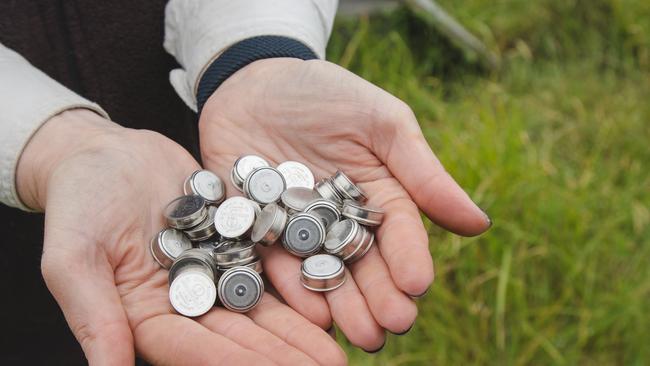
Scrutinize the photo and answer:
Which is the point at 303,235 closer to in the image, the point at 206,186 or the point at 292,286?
the point at 292,286

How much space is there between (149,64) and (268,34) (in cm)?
52

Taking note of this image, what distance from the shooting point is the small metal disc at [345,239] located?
2.36 m

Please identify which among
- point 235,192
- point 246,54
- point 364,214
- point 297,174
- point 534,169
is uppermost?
point 246,54

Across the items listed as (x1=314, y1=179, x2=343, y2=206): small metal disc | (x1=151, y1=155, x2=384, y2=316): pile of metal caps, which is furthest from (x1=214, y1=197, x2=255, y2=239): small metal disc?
(x1=314, y1=179, x2=343, y2=206): small metal disc

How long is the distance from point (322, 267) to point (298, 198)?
1.47 ft

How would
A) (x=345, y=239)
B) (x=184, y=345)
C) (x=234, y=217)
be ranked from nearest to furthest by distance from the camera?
(x=184, y=345), (x=345, y=239), (x=234, y=217)

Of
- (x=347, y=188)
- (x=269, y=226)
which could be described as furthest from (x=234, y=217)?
(x=347, y=188)

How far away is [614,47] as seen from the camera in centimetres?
561

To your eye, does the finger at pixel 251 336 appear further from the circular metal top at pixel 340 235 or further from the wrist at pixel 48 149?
the wrist at pixel 48 149

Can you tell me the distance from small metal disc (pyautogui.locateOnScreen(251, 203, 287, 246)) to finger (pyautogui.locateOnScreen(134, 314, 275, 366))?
0.43 metres

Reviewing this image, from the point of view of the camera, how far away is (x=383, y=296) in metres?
2.15

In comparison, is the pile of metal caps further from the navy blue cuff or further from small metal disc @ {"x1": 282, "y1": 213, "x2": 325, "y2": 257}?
the navy blue cuff

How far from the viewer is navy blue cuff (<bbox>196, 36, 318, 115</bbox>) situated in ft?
9.25

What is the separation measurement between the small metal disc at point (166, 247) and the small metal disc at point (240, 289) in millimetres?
169
